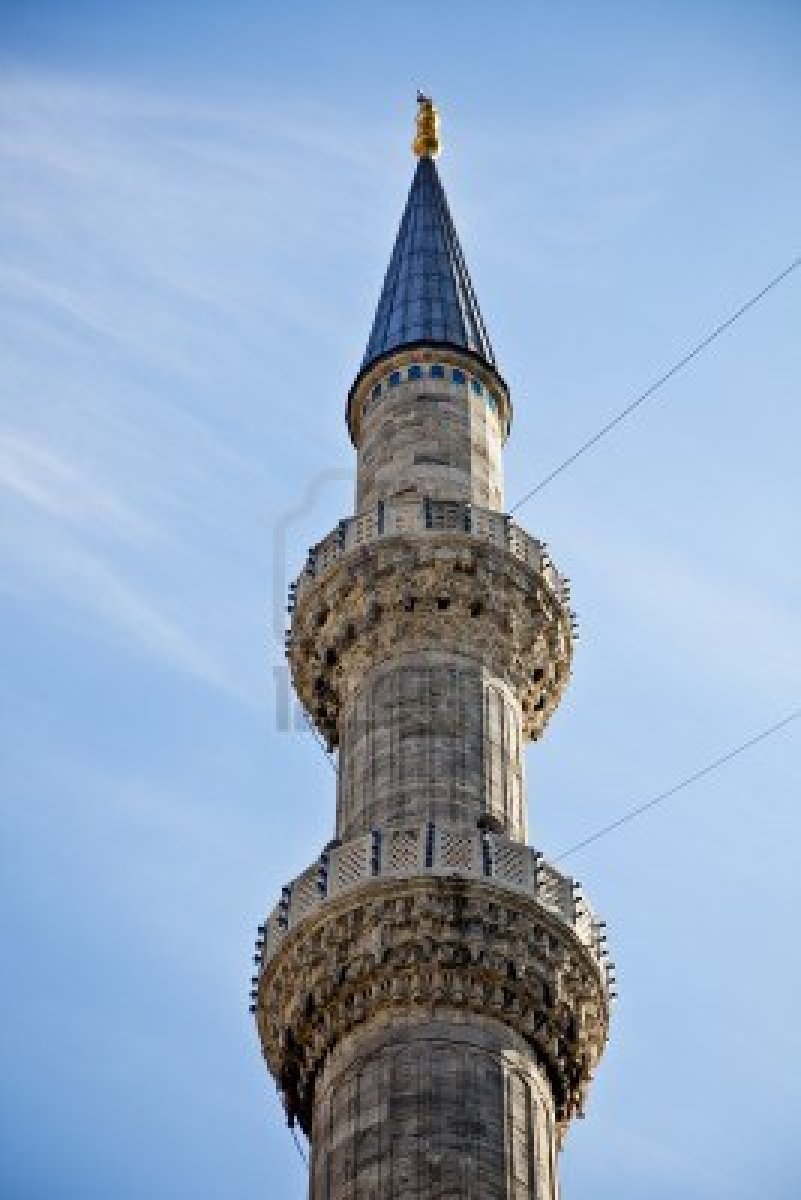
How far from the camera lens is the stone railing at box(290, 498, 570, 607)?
2561 centimetres

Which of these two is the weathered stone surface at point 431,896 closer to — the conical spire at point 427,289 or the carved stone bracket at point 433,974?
the carved stone bracket at point 433,974

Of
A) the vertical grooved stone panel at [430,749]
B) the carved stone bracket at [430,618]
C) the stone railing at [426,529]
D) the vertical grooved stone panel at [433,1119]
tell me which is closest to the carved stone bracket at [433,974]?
the vertical grooved stone panel at [433,1119]

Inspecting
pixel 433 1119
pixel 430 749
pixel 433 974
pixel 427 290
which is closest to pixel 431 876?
pixel 433 974

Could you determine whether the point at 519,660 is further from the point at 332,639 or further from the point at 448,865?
the point at 448,865

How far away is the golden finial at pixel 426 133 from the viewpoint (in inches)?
1334

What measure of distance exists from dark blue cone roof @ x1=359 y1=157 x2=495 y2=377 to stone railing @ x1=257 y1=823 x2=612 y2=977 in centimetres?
913

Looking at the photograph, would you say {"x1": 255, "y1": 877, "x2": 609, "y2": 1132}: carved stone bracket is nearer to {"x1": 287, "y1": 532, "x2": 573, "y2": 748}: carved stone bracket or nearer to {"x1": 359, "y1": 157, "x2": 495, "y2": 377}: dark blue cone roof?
{"x1": 287, "y1": 532, "x2": 573, "y2": 748}: carved stone bracket

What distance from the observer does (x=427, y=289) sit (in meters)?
30.4

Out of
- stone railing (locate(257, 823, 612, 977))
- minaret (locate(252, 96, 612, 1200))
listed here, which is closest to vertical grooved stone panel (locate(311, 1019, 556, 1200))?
minaret (locate(252, 96, 612, 1200))

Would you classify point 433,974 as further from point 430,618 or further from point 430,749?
point 430,618

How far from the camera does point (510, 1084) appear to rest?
817 inches

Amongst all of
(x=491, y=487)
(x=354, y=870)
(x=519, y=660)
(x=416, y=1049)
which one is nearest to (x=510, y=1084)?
(x=416, y=1049)

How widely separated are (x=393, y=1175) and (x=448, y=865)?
330 centimetres

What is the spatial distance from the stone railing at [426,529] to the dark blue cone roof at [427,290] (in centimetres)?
388
